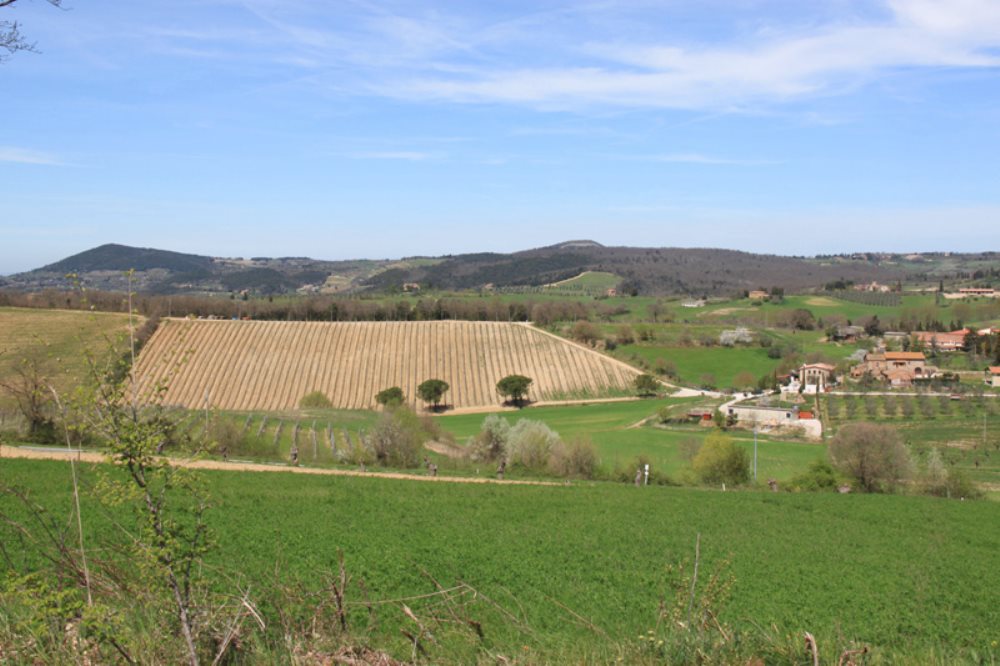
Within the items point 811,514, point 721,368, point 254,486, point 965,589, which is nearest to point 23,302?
point 721,368

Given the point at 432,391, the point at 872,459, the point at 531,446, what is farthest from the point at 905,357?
the point at 531,446

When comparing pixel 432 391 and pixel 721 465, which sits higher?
pixel 721 465

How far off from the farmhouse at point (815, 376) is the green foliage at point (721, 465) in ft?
159

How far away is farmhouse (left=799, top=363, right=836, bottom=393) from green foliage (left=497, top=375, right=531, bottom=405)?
91.5ft

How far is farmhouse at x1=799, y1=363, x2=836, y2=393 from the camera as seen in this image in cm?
8350

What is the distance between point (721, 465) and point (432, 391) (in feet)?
153

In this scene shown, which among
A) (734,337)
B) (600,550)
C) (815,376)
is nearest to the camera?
(600,550)

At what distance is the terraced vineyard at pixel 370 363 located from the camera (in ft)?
270

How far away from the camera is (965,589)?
1606 cm

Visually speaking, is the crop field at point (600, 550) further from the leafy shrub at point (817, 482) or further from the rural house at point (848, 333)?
the rural house at point (848, 333)

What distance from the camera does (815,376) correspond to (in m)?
85.3

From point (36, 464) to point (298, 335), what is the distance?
7223cm

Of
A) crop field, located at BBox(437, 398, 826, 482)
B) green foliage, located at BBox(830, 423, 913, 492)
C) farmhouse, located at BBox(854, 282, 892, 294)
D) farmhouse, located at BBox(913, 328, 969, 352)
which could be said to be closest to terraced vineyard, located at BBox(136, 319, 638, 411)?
crop field, located at BBox(437, 398, 826, 482)

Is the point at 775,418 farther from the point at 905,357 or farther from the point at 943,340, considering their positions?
the point at 943,340
